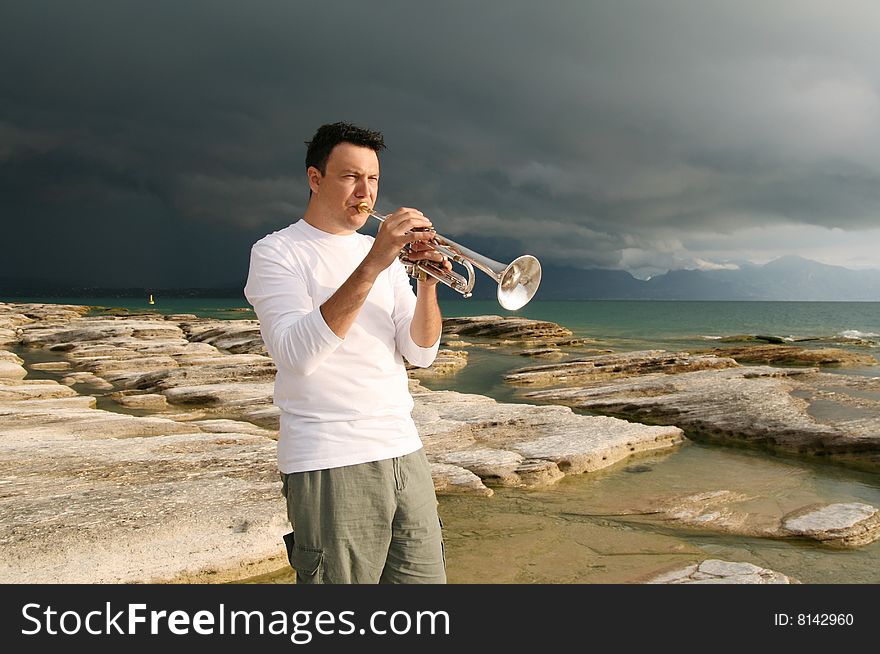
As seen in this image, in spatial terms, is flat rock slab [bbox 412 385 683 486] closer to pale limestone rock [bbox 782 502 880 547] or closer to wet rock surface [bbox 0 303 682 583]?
wet rock surface [bbox 0 303 682 583]

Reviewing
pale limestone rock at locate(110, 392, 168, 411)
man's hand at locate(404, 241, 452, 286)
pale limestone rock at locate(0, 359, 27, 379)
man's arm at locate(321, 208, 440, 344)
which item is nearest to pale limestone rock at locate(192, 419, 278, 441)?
pale limestone rock at locate(110, 392, 168, 411)

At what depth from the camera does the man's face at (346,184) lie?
2.93 metres

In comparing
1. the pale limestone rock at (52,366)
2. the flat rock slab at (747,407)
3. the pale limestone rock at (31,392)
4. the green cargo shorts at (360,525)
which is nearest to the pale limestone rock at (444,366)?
the flat rock slab at (747,407)

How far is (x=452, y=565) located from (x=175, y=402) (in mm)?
10491

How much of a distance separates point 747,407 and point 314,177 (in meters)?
11.4

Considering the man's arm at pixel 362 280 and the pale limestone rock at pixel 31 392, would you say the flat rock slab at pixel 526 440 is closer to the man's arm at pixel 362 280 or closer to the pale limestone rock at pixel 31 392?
the man's arm at pixel 362 280

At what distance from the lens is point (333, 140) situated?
9.66ft

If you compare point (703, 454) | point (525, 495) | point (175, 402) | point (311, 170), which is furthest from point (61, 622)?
point (175, 402)

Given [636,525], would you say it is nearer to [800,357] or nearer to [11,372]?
[11,372]

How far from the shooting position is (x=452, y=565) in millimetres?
5812

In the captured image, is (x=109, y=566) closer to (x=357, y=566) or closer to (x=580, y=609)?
(x=357, y=566)

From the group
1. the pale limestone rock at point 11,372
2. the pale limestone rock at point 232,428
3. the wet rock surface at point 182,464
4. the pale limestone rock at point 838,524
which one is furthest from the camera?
the pale limestone rock at point 11,372

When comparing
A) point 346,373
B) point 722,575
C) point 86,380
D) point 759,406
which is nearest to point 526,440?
point 722,575

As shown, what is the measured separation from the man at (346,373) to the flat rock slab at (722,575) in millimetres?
3283
